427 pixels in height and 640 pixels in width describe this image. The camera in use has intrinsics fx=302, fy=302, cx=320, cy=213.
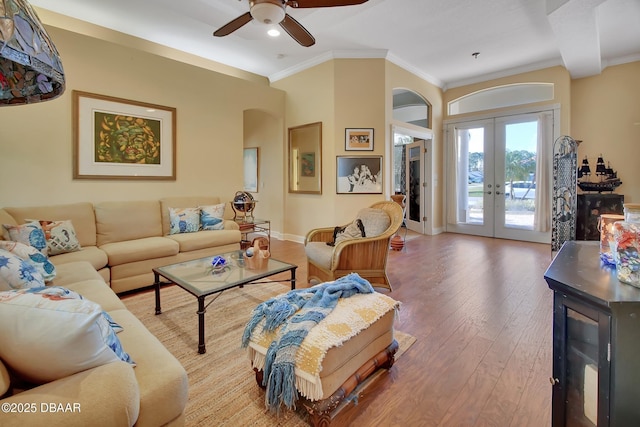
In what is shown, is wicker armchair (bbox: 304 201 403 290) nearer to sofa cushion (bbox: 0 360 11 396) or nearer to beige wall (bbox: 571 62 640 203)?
sofa cushion (bbox: 0 360 11 396)

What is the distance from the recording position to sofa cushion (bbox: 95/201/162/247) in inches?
136

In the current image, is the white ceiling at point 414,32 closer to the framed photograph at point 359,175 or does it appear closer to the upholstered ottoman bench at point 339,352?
the framed photograph at point 359,175

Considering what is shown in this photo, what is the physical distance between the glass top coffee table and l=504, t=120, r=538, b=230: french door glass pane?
5.23 metres

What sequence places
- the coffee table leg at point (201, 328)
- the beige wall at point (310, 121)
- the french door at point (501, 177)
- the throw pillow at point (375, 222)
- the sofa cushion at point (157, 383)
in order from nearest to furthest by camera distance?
the sofa cushion at point (157, 383)
the coffee table leg at point (201, 328)
the throw pillow at point (375, 222)
the beige wall at point (310, 121)
the french door at point (501, 177)

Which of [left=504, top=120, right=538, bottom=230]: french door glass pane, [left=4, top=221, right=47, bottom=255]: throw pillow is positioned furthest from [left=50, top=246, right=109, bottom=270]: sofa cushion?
[left=504, top=120, right=538, bottom=230]: french door glass pane

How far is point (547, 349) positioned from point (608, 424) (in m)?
1.55

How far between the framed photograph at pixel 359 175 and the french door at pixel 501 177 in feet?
7.87

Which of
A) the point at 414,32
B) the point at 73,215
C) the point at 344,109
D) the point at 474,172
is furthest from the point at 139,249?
the point at 474,172

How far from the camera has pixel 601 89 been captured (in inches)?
206

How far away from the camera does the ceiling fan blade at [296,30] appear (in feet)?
8.99

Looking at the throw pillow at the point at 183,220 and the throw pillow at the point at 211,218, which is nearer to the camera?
the throw pillow at the point at 183,220

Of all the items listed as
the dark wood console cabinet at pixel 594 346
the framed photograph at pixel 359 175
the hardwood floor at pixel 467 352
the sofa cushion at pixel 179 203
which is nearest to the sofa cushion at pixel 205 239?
the sofa cushion at pixel 179 203

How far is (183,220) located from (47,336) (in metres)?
3.25

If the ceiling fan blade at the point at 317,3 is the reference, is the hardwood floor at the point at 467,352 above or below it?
below
